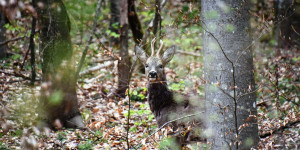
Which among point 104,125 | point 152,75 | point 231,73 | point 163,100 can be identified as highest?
point 152,75

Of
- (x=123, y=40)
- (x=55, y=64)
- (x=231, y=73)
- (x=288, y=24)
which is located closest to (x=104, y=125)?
(x=55, y=64)

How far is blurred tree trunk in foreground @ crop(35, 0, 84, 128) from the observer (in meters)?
6.02

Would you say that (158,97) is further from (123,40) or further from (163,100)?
(123,40)

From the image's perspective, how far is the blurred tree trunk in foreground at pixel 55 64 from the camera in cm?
602

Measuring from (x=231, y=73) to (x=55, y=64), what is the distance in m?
3.68

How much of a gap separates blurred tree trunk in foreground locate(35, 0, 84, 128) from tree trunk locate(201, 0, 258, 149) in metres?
3.29

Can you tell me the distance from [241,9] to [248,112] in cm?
126

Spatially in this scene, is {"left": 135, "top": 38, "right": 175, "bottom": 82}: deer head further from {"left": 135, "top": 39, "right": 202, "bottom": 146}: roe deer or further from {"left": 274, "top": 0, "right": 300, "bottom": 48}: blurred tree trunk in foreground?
{"left": 274, "top": 0, "right": 300, "bottom": 48}: blurred tree trunk in foreground

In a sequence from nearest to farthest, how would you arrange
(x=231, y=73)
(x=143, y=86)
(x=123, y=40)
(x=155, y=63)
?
1. (x=231, y=73)
2. (x=155, y=63)
3. (x=143, y=86)
4. (x=123, y=40)

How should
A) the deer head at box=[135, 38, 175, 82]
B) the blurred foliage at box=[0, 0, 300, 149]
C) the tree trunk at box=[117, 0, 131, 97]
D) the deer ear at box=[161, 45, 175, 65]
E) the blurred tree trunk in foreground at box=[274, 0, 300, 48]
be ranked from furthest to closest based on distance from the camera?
1. the blurred tree trunk in foreground at box=[274, 0, 300, 48]
2. the tree trunk at box=[117, 0, 131, 97]
3. the deer ear at box=[161, 45, 175, 65]
4. the deer head at box=[135, 38, 175, 82]
5. the blurred foliage at box=[0, 0, 300, 149]

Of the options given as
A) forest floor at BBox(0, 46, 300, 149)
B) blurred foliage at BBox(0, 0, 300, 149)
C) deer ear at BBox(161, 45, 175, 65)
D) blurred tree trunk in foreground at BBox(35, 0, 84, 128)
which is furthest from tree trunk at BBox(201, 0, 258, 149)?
blurred tree trunk in foreground at BBox(35, 0, 84, 128)

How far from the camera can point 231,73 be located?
378 cm

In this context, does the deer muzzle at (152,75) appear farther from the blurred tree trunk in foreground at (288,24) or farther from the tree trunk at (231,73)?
the blurred tree trunk in foreground at (288,24)

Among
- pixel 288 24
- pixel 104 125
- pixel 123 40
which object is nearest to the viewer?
pixel 104 125
